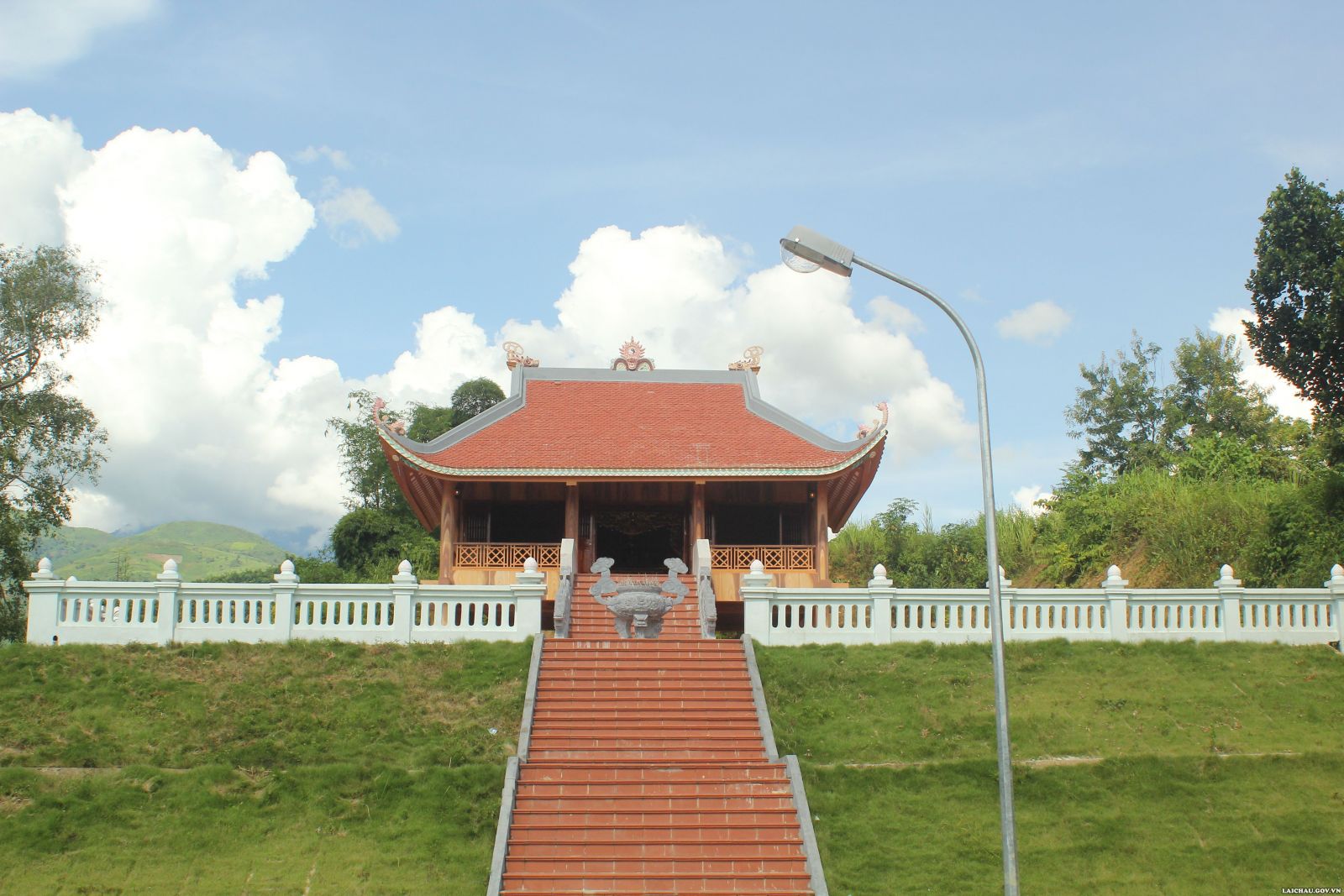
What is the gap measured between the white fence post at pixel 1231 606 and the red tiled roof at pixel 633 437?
600 cm

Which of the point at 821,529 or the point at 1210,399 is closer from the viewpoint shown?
the point at 821,529

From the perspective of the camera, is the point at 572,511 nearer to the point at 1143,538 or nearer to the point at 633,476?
the point at 633,476

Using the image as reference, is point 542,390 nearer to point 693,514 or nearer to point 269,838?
point 693,514

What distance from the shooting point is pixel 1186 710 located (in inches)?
585

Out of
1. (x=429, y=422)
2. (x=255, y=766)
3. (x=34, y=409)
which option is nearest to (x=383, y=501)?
(x=429, y=422)

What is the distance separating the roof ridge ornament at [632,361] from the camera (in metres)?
25.7

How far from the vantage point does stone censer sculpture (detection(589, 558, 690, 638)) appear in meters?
15.7

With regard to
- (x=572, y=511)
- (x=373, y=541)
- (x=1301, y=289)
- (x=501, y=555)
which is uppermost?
(x=1301, y=289)

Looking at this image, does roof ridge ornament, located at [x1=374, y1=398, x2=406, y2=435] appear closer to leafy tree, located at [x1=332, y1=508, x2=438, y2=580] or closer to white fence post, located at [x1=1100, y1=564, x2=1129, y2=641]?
white fence post, located at [x1=1100, y1=564, x2=1129, y2=641]

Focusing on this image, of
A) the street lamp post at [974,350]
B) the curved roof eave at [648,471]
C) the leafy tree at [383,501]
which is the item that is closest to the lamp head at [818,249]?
the street lamp post at [974,350]

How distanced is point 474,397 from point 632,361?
17212 millimetres

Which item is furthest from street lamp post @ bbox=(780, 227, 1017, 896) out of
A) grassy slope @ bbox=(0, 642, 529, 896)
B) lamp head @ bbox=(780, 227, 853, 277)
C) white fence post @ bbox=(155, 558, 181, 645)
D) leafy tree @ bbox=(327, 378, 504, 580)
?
leafy tree @ bbox=(327, 378, 504, 580)

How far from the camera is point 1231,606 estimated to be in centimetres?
1739

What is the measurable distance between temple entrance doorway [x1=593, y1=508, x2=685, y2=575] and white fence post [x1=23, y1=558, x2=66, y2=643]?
974cm
